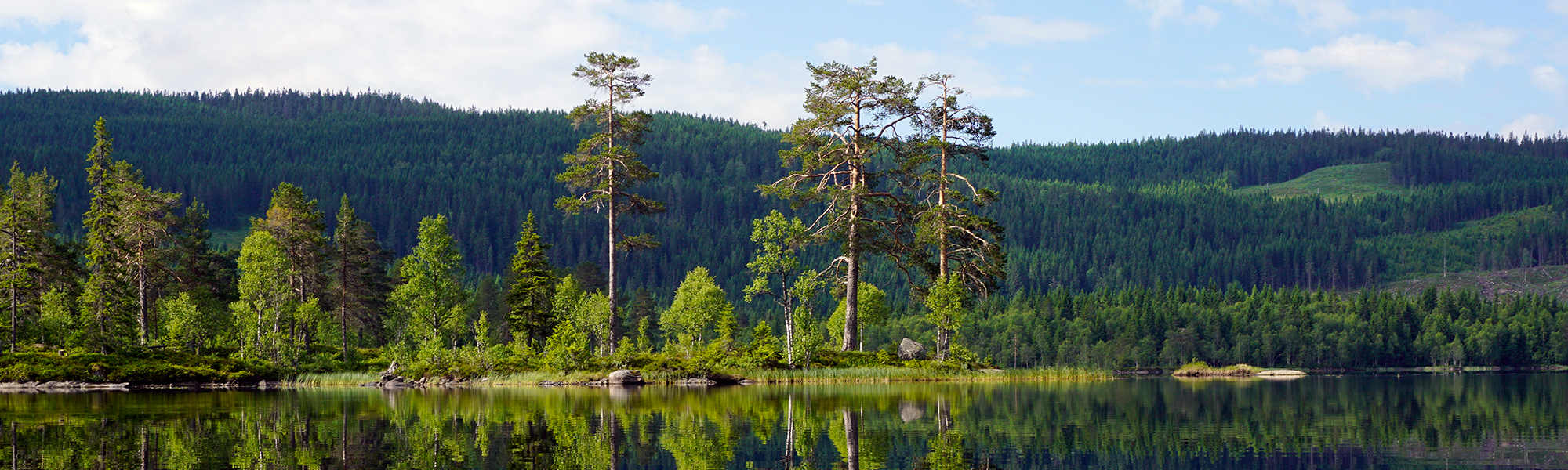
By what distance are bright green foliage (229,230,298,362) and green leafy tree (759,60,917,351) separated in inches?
1110

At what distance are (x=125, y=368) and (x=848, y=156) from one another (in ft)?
125

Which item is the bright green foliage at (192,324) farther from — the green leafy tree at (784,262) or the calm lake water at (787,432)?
the green leafy tree at (784,262)

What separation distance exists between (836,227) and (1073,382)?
1461 cm

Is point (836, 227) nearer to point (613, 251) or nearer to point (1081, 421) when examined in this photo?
point (613, 251)

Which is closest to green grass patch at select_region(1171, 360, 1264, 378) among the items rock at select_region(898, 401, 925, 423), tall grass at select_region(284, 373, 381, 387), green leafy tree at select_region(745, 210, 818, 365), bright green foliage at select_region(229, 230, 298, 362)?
green leafy tree at select_region(745, 210, 818, 365)

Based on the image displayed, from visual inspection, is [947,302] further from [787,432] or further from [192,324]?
[192,324]

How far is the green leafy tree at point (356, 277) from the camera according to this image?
80.3 meters

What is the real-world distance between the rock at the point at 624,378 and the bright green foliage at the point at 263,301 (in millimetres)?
21422

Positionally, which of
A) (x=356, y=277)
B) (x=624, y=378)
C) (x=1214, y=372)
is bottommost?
(x=1214, y=372)

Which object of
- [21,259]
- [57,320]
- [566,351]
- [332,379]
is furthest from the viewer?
[21,259]

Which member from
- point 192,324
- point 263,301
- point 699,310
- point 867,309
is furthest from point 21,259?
point 867,309

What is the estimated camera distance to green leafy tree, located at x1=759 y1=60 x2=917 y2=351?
61000 mm

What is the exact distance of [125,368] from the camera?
60344 mm

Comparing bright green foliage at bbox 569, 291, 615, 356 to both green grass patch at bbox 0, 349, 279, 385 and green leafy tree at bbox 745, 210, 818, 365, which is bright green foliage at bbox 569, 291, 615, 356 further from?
green grass patch at bbox 0, 349, 279, 385
